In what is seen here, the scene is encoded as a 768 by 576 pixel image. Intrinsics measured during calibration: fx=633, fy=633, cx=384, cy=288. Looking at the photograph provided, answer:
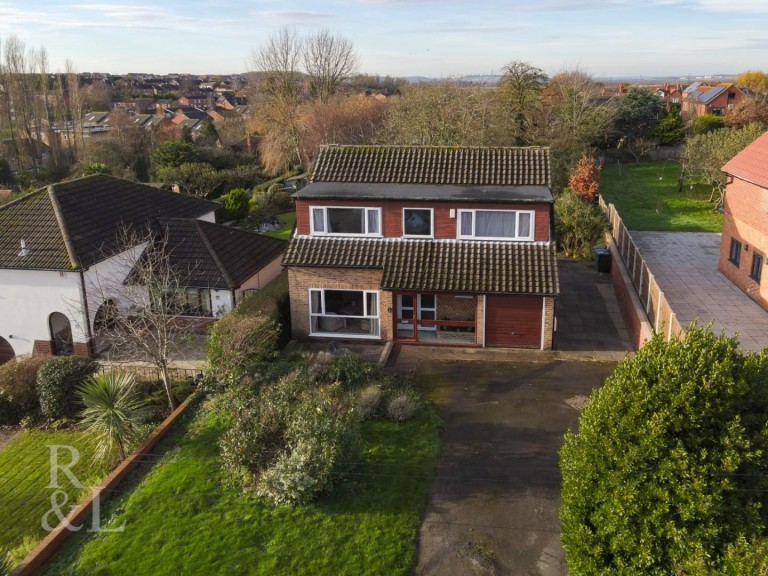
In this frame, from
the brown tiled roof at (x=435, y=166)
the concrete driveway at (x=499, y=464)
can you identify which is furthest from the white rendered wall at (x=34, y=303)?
the concrete driveway at (x=499, y=464)

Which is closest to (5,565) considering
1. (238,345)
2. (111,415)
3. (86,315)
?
(111,415)

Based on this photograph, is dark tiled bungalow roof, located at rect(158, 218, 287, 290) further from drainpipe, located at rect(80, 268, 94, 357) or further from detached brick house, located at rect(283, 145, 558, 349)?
drainpipe, located at rect(80, 268, 94, 357)

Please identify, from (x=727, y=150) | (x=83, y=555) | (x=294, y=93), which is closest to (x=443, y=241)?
(x=83, y=555)

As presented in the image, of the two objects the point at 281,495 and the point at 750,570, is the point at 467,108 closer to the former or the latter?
the point at 281,495

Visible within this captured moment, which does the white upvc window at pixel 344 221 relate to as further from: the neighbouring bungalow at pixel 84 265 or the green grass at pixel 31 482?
the green grass at pixel 31 482

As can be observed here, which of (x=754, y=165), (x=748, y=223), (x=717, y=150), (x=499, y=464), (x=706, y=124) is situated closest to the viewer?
(x=499, y=464)

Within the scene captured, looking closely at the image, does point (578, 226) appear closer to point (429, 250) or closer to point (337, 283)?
point (429, 250)
